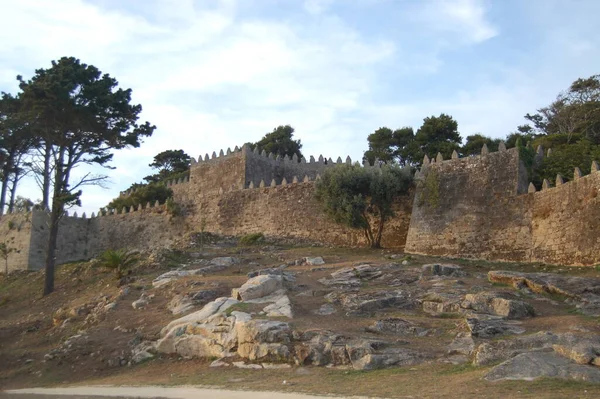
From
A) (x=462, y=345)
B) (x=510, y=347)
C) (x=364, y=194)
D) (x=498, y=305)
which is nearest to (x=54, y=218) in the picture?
(x=364, y=194)

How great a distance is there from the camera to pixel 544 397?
9.48 metres

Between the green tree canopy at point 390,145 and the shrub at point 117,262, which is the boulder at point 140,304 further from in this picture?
the green tree canopy at point 390,145

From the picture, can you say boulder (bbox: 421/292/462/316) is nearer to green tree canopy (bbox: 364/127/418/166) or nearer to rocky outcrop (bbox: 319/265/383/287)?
rocky outcrop (bbox: 319/265/383/287)

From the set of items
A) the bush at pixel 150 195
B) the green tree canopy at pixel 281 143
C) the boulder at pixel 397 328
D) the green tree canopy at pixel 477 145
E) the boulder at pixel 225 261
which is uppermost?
the green tree canopy at pixel 281 143

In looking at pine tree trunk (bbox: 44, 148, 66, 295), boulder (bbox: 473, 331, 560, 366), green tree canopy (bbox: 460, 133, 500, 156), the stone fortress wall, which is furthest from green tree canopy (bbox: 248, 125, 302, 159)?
boulder (bbox: 473, 331, 560, 366)

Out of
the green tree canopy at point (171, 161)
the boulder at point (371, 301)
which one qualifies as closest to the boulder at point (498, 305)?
the boulder at point (371, 301)

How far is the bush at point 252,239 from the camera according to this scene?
31.2 m

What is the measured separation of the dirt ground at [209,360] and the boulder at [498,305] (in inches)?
14.8

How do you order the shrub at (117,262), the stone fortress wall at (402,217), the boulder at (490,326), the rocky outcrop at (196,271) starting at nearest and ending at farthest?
the boulder at (490,326), the stone fortress wall at (402,217), the rocky outcrop at (196,271), the shrub at (117,262)

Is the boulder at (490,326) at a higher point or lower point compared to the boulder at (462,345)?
higher

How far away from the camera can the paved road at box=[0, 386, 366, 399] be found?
1105 centimetres

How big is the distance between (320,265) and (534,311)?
360 inches

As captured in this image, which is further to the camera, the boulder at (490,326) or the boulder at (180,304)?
the boulder at (180,304)

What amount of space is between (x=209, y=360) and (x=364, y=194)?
46.7 ft
